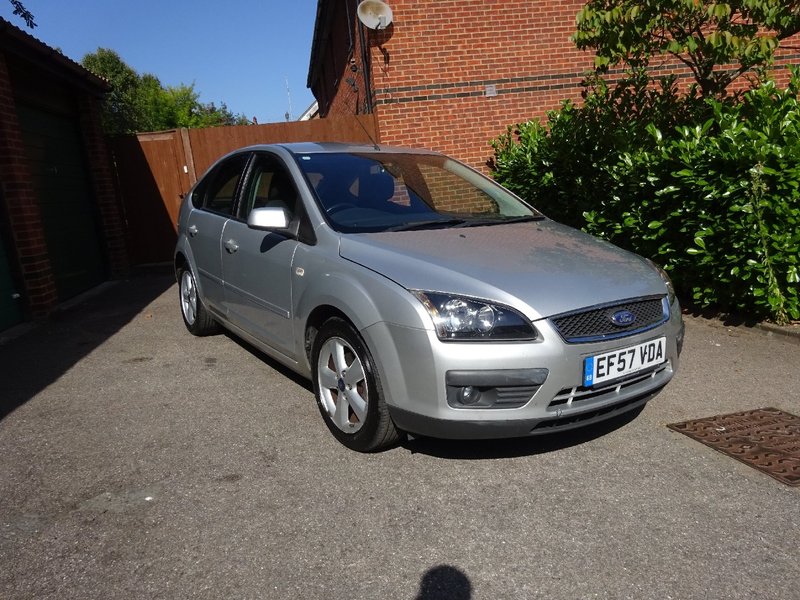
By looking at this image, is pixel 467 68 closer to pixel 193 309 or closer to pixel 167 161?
pixel 167 161

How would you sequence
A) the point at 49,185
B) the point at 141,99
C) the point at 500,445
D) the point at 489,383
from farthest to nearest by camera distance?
1. the point at 141,99
2. the point at 49,185
3. the point at 500,445
4. the point at 489,383

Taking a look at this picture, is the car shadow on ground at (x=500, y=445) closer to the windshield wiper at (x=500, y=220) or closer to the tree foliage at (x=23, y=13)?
the windshield wiper at (x=500, y=220)

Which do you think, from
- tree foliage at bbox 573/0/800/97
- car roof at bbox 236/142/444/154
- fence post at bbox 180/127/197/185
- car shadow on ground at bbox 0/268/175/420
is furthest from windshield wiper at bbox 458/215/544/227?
fence post at bbox 180/127/197/185

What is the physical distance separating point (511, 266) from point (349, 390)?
1037 mm

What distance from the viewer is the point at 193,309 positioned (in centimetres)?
579

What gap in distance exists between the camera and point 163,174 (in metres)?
10.7

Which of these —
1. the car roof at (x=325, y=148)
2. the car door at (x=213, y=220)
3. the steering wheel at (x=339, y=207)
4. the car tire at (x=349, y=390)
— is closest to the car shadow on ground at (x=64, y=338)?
the car door at (x=213, y=220)

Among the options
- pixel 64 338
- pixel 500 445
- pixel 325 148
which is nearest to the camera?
pixel 500 445

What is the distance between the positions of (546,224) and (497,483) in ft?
5.83

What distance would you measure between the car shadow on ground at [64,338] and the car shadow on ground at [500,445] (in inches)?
112

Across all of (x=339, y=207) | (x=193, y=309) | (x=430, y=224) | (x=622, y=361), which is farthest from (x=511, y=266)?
(x=193, y=309)

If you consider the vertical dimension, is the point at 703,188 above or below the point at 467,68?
below

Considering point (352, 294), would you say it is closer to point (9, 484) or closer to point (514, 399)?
point (514, 399)

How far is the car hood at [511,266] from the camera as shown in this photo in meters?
2.80
